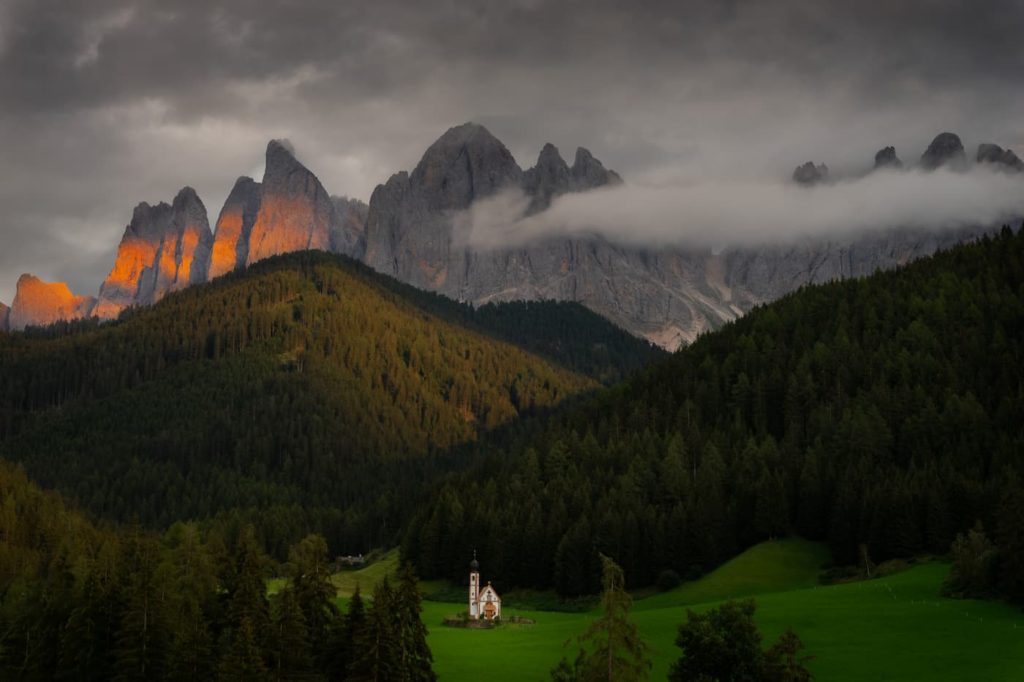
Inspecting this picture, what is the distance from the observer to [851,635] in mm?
67938

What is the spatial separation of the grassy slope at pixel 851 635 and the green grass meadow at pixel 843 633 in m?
0.07

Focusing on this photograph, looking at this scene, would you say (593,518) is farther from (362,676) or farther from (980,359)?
(362,676)

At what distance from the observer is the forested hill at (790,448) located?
11381 centimetres

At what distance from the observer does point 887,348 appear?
153m

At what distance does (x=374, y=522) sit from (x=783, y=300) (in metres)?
85.9

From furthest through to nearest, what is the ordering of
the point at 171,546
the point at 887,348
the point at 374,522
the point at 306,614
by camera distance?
the point at 374,522
the point at 887,348
the point at 171,546
the point at 306,614

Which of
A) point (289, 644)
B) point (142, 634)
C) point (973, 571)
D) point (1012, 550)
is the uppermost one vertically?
point (1012, 550)

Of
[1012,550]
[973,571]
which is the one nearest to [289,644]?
[1012,550]

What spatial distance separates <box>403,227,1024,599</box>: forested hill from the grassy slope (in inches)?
395

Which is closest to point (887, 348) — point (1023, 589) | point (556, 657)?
point (1023, 589)

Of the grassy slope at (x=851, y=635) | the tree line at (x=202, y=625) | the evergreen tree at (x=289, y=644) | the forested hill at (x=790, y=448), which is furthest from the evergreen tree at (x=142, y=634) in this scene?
the forested hill at (x=790, y=448)

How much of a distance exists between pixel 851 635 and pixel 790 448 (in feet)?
231

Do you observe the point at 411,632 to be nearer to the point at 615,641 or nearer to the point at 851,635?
the point at 615,641

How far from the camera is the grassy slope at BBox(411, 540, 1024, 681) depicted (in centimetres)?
5969
